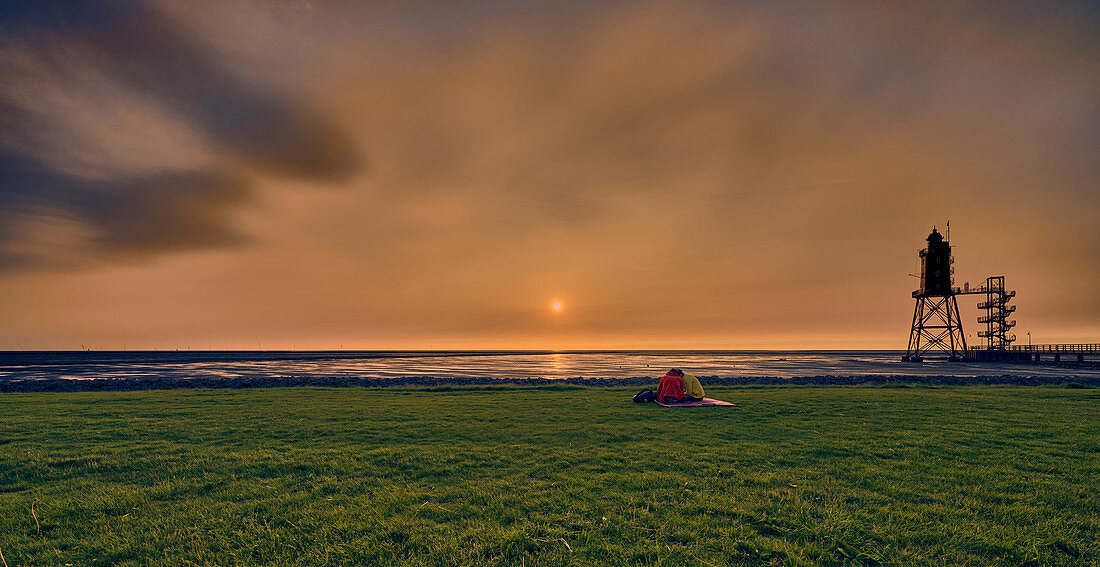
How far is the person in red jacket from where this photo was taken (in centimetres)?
1817

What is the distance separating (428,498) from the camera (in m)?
7.11

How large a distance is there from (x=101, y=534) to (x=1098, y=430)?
878 inches

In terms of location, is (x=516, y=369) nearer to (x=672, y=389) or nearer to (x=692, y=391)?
(x=672, y=389)

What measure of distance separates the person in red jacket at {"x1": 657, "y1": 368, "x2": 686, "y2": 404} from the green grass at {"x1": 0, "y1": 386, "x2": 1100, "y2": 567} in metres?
3.75

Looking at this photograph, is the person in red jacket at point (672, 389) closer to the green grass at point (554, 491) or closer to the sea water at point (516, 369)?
the green grass at point (554, 491)

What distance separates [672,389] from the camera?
18.3 m

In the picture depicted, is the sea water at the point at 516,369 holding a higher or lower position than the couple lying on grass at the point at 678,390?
lower

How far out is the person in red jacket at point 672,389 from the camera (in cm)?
1817

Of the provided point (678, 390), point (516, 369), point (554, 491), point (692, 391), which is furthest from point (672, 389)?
point (516, 369)

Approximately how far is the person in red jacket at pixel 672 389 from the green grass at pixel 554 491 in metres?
3.75

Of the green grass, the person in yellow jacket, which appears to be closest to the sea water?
the person in yellow jacket

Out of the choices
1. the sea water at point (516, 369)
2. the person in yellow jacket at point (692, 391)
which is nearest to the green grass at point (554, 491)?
the person in yellow jacket at point (692, 391)

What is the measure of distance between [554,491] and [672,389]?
12.2 meters

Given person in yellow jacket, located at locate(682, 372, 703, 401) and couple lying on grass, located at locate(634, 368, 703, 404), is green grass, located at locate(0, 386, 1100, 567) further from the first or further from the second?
person in yellow jacket, located at locate(682, 372, 703, 401)
